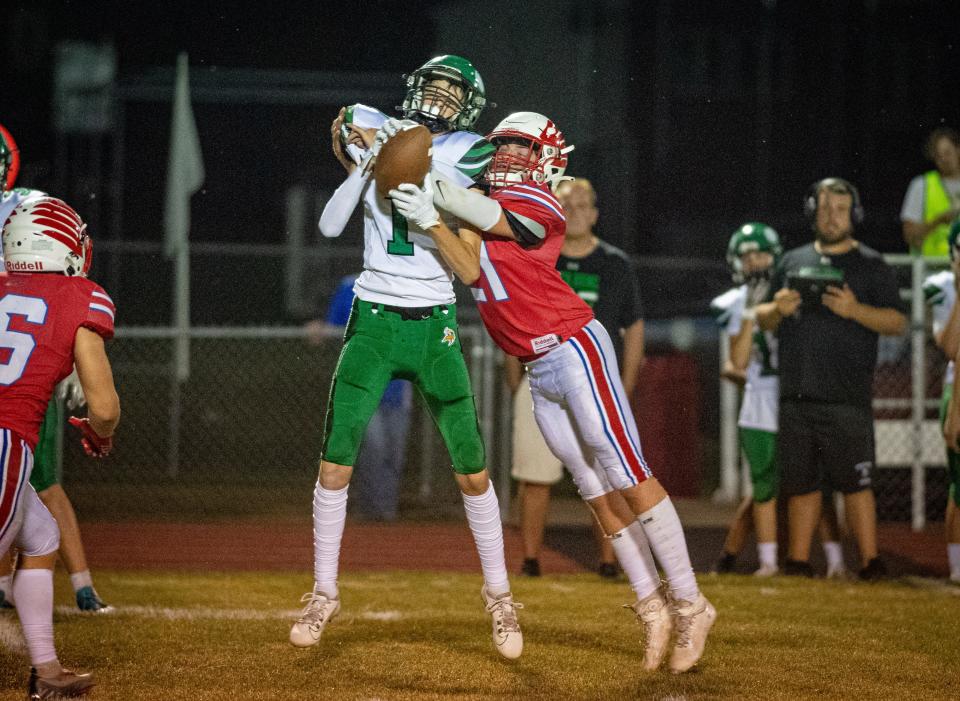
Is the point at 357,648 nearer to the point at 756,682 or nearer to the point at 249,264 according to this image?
the point at 756,682

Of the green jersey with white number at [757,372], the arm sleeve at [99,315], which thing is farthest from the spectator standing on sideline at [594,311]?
the arm sleeve at [99,315]

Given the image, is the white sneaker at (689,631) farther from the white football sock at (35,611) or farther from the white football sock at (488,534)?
the white football sock at (35,611)

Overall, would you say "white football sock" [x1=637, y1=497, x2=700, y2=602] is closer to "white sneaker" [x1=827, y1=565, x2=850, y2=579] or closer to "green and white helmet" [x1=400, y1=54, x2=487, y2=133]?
"green and white helmet" [x1=400, y1=54, x2=487, y2=133]

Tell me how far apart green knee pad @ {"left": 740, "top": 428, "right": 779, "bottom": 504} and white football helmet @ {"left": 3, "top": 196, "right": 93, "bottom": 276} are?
3.95 m

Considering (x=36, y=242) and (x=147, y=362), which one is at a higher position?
(x=36, y=242)

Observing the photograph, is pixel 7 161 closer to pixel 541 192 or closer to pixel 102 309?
pixel 102 309

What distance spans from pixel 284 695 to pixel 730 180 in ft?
65.2

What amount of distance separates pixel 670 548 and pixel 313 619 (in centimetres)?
126

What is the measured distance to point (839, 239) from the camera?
688 centimetres

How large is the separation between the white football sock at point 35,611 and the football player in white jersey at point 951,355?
3.97 m

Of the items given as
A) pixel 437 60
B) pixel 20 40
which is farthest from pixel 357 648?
pixel 20 40

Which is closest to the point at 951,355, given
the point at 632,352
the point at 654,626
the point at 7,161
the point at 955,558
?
the point at 955,558

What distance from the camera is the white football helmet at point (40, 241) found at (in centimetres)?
405

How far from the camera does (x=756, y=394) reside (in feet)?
23.0
